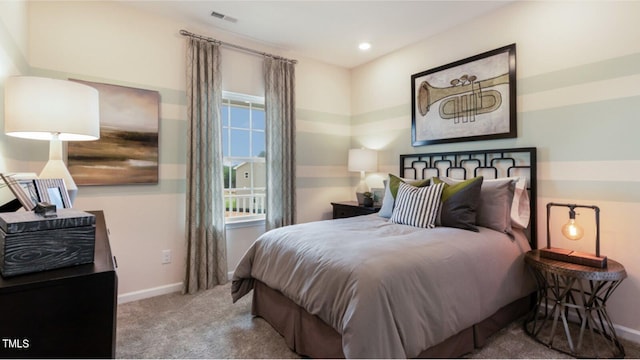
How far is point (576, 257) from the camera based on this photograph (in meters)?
1.94

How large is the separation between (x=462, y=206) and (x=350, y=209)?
146 cm

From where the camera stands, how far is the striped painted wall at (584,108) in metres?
2.06

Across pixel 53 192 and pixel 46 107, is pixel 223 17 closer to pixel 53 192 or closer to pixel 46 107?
pixel 46 107

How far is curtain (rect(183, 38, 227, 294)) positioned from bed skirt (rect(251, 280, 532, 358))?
2.94 ft

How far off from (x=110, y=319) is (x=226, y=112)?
9.43ft

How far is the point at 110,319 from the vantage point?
72cm

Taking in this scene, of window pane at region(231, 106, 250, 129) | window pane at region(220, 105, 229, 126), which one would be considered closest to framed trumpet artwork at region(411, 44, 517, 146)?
window pane at region(231, 106, 250, 129)

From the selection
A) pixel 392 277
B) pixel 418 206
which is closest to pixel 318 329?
pixel 392 277

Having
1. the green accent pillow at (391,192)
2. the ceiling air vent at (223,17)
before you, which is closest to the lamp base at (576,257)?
the green accent pillow at (391,192)

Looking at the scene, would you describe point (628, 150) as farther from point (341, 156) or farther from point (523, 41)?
point (341, 156)

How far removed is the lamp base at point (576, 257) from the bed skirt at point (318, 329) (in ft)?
1.52

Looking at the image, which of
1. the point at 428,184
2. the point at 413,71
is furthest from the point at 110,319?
the point at 413,71

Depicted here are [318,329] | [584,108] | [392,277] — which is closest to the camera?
[392,277]

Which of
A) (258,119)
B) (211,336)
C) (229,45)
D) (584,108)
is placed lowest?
(211,336)
